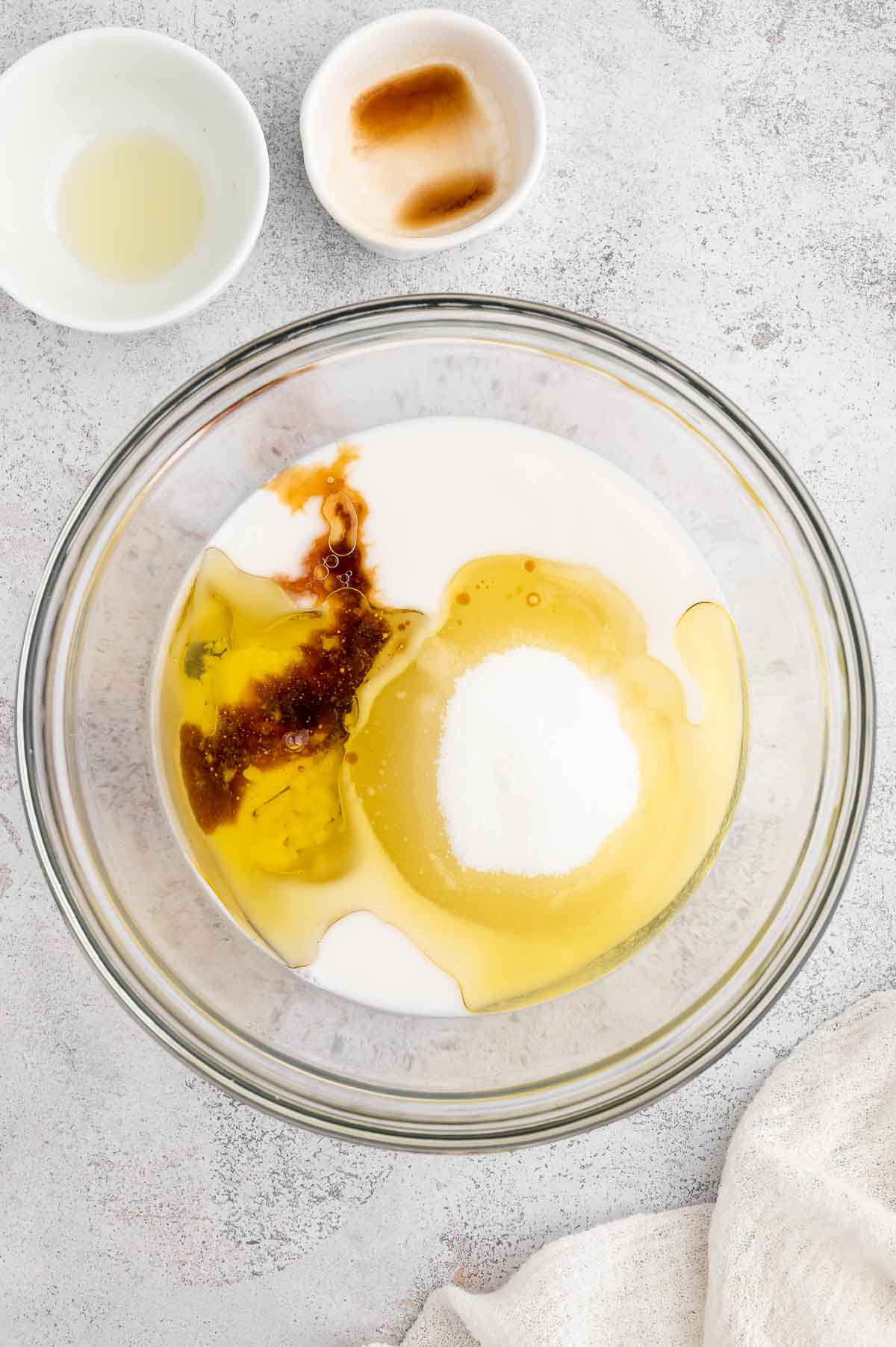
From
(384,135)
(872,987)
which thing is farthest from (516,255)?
(872,987)

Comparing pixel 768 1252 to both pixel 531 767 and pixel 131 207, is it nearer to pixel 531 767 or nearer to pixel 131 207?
pixel 531 767

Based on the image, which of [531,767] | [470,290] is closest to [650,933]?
[531,767]

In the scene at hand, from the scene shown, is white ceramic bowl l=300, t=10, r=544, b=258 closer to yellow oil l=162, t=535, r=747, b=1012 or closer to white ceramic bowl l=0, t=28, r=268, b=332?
white ceramic bowl l=0, t=28, r=268, b=332

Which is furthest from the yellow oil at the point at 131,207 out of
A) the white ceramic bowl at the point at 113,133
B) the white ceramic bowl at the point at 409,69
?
the white ceramic bowl at the point at 409,69

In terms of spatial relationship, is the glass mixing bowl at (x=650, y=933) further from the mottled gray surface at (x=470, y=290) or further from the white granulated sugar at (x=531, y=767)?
the white granulated sugar at (x=531, y=767)

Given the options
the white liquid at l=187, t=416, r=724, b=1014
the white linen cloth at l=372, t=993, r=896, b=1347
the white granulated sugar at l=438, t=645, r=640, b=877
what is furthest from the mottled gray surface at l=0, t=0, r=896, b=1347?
the white granulated sugar at l=438, t=645, r=640, b=877
